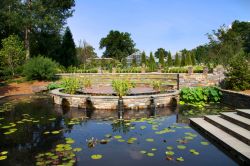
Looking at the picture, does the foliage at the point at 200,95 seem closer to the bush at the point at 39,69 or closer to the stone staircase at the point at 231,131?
the stone staircase at the point at 231,131

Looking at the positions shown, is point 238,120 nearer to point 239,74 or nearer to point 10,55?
point 239,74

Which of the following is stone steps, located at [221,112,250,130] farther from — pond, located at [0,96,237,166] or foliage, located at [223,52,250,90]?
foliage, located at [223,52,250,90]

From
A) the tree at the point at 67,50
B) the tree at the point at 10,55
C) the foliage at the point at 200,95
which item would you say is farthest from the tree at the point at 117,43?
the foliage at the point at 200,95

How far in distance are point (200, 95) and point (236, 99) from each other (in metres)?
1.76

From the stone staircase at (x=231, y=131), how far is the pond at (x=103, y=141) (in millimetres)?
236

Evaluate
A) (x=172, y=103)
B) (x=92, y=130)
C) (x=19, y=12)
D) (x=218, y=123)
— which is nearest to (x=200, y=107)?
(x=172, y=103)

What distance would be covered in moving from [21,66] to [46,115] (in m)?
14.7

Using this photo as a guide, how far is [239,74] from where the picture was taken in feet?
39.6

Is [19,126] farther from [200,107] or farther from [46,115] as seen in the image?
[200,107]

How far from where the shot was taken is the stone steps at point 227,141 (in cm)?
517

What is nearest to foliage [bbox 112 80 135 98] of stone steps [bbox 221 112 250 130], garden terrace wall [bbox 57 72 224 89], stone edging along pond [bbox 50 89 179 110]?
stone edging along pond [bbox 50 89 179 110]

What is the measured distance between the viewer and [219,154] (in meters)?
5.57

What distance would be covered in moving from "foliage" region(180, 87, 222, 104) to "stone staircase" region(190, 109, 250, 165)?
13.8ft

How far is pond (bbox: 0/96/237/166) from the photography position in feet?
17.1
